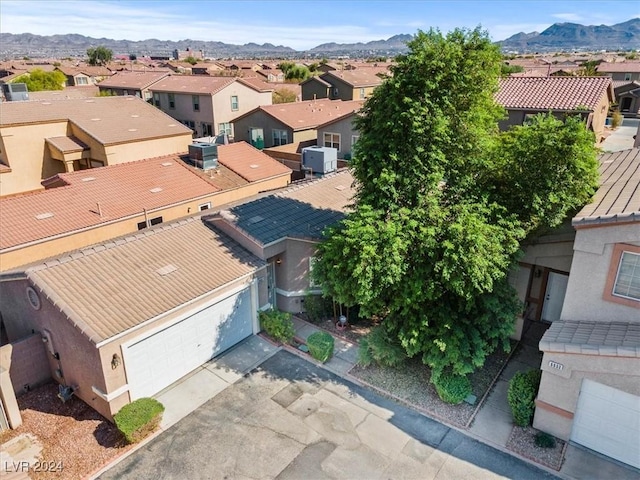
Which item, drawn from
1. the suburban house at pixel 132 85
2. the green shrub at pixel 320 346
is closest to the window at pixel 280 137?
the suburban house at pixel 132 85

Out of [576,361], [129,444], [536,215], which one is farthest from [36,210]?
[576,361]

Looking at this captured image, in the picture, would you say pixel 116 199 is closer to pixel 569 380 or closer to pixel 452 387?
pixel 452 387

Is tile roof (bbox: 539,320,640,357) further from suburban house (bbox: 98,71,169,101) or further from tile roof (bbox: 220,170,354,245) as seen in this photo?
suburban house (bbox: 98,71,169,101)

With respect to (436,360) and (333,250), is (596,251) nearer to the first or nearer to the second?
(436,360)

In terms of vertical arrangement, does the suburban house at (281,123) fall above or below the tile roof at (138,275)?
above

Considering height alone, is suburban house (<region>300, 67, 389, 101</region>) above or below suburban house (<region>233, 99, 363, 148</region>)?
above

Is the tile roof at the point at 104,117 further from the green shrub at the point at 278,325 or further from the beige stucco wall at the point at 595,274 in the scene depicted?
the beige stucco wall at the point at 595,274

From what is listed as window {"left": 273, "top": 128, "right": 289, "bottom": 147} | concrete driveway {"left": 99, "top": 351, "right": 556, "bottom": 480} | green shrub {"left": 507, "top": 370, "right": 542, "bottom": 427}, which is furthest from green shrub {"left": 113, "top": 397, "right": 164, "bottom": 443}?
window {"left": 273, "top": 128, "right": 289, "bottom": 147}
